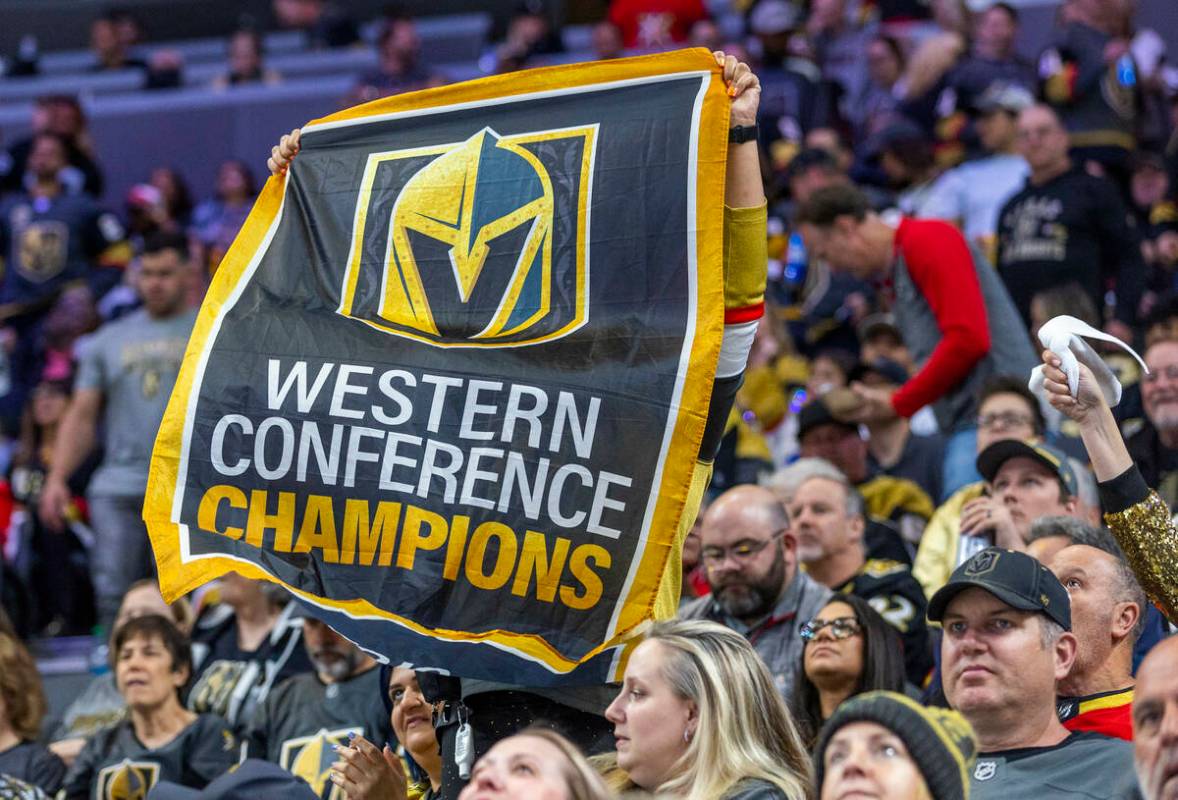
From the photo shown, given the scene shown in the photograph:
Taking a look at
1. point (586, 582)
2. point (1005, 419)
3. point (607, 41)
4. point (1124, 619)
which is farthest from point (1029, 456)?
point (607, 41)

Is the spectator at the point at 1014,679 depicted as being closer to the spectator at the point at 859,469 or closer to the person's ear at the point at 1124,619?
the person's ear at the point at 1124,619

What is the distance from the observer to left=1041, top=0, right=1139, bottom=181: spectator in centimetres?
1029

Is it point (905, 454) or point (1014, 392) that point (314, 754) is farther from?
point (905, 454)

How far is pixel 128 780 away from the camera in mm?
6062

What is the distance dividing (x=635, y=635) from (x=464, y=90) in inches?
58.6

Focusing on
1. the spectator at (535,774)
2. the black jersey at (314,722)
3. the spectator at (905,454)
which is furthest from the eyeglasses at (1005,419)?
the spectator at (535,774)

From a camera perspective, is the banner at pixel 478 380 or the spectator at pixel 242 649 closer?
the banner at pixel 478 380

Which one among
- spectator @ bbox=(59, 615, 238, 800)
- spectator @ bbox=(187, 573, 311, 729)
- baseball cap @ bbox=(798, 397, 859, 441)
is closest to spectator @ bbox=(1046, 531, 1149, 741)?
baseball cap @ bbox=(798, 397, 859, 441)

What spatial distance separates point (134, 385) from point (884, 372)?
3.42m

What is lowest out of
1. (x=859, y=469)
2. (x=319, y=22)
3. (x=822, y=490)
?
(x=859, y=469)

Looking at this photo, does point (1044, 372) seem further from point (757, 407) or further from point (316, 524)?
point (757, 407)

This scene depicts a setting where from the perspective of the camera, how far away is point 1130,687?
427cm

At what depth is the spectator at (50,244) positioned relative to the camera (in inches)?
499

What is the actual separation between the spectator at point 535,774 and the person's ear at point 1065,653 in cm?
120
